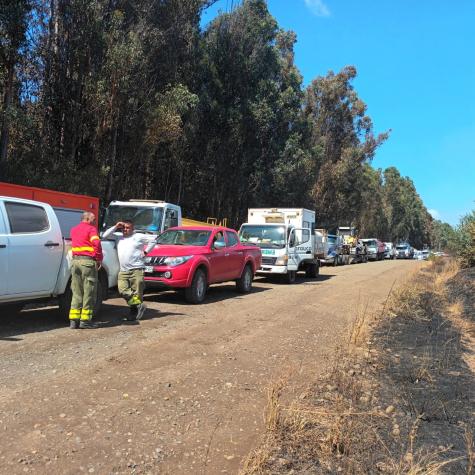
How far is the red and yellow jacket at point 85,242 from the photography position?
26.0 ft

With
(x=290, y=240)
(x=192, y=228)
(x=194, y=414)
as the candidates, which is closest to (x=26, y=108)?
(x=192, y=228)

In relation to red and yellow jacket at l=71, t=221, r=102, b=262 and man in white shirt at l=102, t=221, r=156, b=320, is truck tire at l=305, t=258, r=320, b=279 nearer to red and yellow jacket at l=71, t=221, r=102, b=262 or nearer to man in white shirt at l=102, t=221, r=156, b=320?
man in white shirt at l=102, t=221, r=156, b=320

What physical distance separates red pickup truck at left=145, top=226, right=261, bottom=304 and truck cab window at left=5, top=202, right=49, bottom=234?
3470 millimetres

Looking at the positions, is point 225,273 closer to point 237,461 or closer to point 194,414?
point 194,414

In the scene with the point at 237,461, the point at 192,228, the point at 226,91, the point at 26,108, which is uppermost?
the point at 226,91

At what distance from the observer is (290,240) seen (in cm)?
1792

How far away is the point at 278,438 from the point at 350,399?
51.6 inches

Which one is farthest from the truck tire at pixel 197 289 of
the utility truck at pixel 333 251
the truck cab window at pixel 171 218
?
the utility truck at pixel 333 251

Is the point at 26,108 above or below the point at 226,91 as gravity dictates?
below

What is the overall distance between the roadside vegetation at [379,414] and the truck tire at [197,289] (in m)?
4.05

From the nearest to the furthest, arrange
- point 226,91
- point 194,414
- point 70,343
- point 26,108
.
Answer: point 194,414, point 70,343, point 26,108, point 226,91

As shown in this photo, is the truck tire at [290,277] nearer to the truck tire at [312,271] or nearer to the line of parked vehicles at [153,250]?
the line of parked vehicles at [153,250]

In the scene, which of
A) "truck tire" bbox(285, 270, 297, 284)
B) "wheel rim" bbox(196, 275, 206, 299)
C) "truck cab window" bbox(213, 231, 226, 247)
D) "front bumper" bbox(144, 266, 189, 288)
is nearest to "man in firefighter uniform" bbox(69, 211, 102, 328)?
"front bumper" bbox(144, 266, 189, 288)

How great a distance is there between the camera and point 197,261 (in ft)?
37.3
